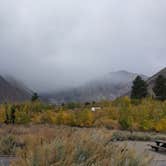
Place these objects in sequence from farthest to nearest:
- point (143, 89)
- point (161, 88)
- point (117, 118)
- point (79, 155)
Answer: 1. point (143, 89)
2. point (161, 88)
3. point (117, 118)
4. point (79, 155)

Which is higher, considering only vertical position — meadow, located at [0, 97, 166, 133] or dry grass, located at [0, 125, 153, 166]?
meadow, located at [0, 97, 166, 133]

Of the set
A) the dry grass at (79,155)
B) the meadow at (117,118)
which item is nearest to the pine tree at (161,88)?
the meadow at (117,118)

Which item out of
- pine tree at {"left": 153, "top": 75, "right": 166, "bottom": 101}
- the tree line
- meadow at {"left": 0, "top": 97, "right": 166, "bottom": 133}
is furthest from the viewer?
the tree line

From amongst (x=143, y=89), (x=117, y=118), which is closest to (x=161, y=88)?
(x=143, y=89)

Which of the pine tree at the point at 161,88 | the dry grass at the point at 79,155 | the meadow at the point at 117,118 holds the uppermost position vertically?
the pine tree at the point at 161,88

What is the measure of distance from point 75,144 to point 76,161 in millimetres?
462

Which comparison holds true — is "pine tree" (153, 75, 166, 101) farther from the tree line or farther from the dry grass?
the dry grass

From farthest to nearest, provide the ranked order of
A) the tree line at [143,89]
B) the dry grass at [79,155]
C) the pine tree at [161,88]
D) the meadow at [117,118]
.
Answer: the tree line at [143,89], the pine tree at [161,88], the meadow at [117,118], the dry grass at [79,155]

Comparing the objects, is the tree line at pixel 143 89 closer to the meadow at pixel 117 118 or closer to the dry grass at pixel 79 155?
the meadow at pixel 117 118

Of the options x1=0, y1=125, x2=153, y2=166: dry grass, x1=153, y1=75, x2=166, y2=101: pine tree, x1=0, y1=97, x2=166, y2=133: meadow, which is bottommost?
x1=0, y1=125, x2=153, y2=166: dry grass

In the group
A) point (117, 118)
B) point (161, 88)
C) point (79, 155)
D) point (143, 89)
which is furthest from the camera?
point (143, 89)

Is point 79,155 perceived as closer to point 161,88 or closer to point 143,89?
point 161,88

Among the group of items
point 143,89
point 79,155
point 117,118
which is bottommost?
point 79,155

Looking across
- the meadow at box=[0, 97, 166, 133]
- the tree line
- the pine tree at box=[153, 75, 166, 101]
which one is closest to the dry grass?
the meadow at box=[0, 97, 166, 133]
